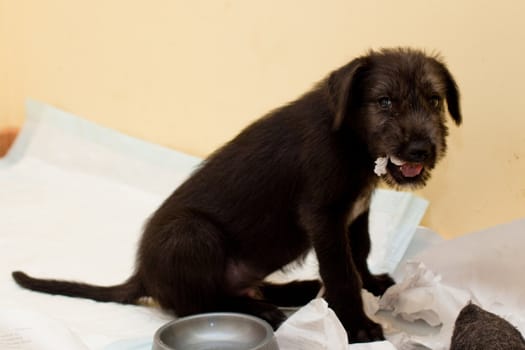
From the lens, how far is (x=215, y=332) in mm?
1823

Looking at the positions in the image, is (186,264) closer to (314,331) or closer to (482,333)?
(314,331)

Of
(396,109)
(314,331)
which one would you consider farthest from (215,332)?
(396,109)

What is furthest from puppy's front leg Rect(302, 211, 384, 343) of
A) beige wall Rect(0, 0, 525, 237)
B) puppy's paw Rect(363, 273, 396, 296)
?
beige wall Rect(0, 0, 525, 237)

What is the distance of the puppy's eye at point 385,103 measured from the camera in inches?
74.9

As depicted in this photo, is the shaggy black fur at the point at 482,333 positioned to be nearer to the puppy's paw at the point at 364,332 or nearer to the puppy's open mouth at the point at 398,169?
the puppy's paw at the point at 364,332

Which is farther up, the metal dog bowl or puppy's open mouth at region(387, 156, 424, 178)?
puppy's open mouth at region(387, 156, 424, 178)

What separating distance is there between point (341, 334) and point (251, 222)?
0.54 m

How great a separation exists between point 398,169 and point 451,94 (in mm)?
370

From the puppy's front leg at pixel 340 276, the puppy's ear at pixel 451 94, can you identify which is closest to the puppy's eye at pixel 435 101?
the puppy's ear at pixel 451 94

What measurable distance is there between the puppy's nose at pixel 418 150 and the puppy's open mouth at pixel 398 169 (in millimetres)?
70

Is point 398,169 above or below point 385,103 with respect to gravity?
below

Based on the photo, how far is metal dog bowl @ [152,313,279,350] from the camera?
1738 mm

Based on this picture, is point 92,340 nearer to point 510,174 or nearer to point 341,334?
point 341,334

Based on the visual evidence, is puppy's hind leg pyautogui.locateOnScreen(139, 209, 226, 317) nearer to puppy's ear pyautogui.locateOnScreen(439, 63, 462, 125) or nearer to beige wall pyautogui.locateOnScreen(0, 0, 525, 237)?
puppy's ear pyautogui.locateOnScreen(439, 63, 462, 125)
